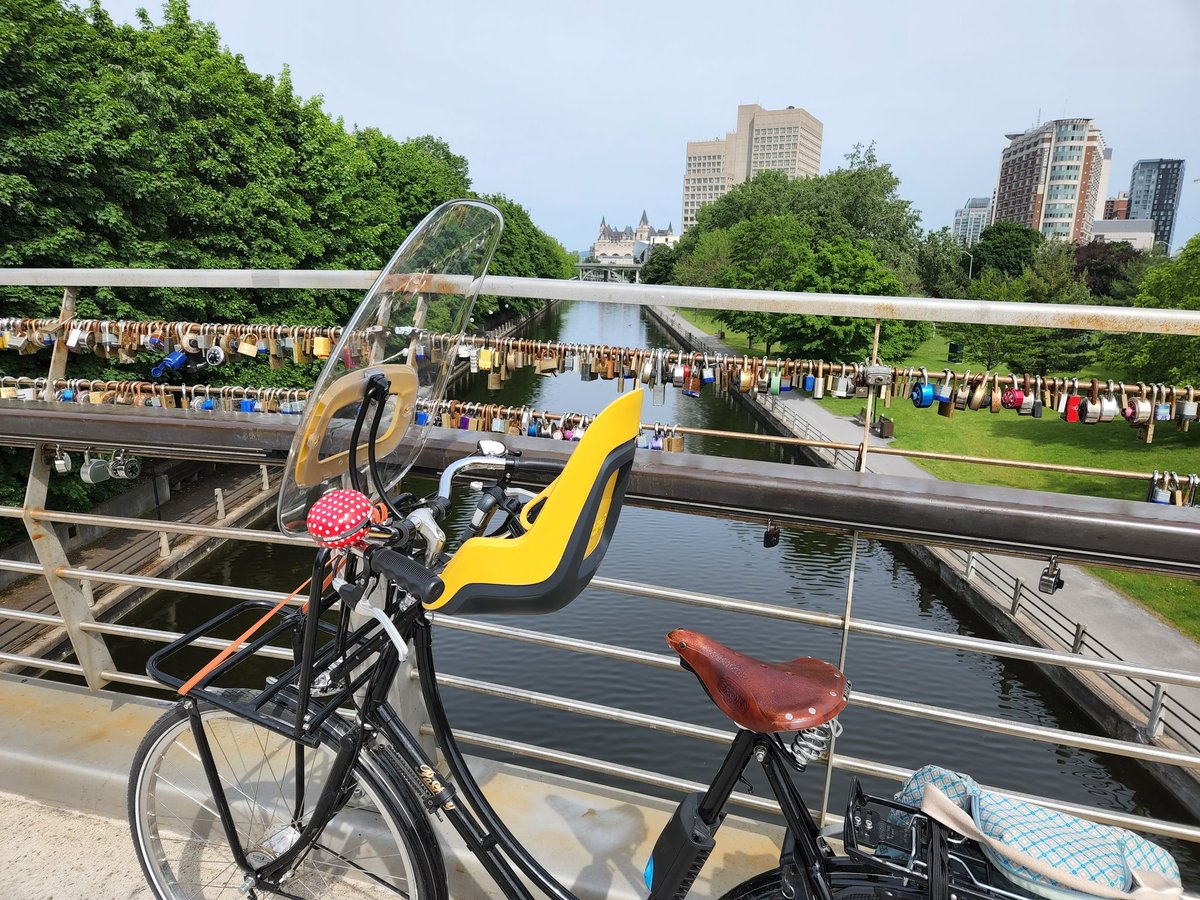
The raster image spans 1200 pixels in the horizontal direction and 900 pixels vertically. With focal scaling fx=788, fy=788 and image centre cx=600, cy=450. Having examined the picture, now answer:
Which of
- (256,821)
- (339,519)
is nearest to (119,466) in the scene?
(256,821)

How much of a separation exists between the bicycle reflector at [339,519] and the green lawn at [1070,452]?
15997mm

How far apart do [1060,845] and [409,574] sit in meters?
1.22

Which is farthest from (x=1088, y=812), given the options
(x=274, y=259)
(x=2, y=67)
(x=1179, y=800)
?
(x=274, y=259)

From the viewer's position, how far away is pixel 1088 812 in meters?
2.04

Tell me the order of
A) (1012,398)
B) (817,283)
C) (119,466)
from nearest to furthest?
1. (119,466)
2. (1012,398)
3. (817,283)

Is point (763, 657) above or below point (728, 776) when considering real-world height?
below

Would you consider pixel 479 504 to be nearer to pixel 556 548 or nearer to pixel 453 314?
pixel 556 548

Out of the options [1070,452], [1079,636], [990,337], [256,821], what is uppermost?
[990,337]

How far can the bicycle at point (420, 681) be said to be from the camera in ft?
4.71

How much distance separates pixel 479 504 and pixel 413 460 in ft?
1.31

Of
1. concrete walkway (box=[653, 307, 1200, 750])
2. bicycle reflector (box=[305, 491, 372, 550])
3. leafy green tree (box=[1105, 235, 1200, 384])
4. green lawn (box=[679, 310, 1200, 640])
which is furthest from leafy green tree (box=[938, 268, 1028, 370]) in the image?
bicycle reflector (box=[305, 491, 372, 550])

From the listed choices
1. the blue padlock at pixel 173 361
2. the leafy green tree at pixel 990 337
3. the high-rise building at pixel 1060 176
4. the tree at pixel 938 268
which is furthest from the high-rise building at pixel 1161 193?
the blue padlock at pixel 173 361

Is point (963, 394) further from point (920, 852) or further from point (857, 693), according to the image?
point (920, 852)

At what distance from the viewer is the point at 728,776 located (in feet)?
4.91
